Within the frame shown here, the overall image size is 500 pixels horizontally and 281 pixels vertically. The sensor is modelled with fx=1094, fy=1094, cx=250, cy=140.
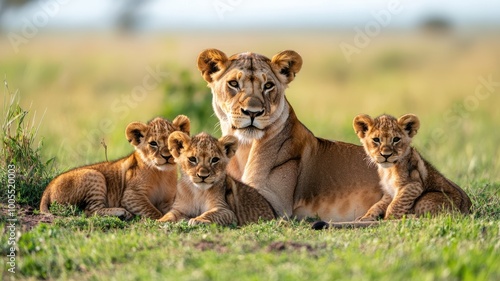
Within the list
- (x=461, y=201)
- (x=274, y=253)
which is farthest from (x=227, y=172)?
(x=274, y=253)

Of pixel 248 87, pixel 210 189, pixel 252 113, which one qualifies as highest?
pixel 248 87

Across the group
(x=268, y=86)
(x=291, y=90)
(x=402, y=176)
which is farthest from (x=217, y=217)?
(x=291, y=90)

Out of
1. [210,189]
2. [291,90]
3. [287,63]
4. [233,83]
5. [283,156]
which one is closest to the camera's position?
[210,189]

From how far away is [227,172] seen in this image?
10.4 metres

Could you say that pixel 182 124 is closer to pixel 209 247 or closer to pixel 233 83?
pixel 233 83

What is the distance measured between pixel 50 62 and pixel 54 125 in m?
13.2

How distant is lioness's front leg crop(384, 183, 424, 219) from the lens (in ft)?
31.7

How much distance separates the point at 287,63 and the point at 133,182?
1.83 meters

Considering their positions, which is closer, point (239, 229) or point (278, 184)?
point (239, 229)

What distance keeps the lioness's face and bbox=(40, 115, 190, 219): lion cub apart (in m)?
0.50

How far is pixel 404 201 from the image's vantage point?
31.9 feet

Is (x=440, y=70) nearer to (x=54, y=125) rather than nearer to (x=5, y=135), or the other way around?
(x=54, y=125)

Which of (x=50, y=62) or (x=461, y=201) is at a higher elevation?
(x=50, y=62)

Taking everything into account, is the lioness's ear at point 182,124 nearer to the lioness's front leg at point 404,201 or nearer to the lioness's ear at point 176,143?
the lioness's ear at point 176,143
